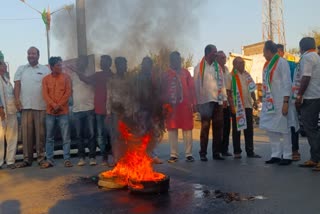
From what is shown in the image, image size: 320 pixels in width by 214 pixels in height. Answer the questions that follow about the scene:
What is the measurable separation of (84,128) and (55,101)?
78cm

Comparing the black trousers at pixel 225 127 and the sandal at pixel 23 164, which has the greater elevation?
the black trousers at pixel 225 127

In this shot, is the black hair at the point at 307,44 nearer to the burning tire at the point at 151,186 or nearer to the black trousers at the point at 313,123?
the black trousers at the point at 313,123

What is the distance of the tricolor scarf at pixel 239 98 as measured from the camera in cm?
814

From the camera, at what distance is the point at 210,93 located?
25.9ft

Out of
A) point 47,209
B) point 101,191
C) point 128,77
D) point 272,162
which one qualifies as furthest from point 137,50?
point 272,162

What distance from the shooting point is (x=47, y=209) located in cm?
482

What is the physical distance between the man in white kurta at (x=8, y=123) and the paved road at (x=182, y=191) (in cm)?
61

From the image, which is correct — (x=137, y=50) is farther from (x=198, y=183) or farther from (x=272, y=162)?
(x=272, y=162)

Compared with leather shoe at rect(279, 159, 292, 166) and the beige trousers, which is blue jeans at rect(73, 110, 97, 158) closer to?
the beige trousers

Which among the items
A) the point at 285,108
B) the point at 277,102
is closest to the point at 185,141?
the point at 277,102

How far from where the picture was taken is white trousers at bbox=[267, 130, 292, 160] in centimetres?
732

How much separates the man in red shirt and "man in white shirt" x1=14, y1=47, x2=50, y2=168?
260 millimetres

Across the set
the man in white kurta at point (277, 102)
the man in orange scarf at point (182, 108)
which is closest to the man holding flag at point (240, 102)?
the man in white kurta at point (277, 102)

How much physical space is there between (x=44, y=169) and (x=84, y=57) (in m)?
2.41
